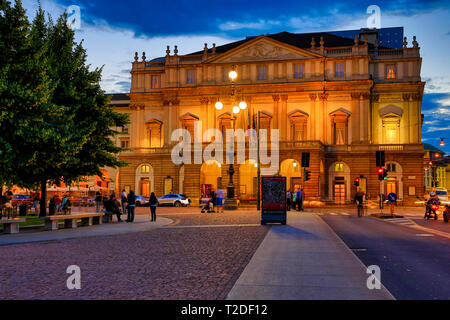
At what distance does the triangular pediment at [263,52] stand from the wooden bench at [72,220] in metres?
40.7

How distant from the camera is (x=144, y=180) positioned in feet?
213

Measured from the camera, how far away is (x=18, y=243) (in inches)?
617

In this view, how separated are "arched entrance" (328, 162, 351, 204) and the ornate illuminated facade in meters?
0.13

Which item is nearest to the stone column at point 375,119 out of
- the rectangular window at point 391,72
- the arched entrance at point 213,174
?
the rectangular window at point 391,72

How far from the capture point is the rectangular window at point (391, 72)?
2372 inches

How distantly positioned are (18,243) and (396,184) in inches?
2026

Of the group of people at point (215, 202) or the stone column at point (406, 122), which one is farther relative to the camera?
the stone column at point (406, 122)

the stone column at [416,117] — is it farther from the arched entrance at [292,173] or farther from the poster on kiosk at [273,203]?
the poster on kiosk at [273,203]

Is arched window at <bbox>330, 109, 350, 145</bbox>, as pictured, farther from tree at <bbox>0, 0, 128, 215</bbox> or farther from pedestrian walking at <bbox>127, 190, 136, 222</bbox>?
pedestrian walking at <bbox>127, 190, 136, 222</bbox>

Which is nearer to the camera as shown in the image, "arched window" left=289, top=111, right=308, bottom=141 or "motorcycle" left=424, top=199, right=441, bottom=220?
"motorcycle" left=424, top=199, right=441, bottom=220

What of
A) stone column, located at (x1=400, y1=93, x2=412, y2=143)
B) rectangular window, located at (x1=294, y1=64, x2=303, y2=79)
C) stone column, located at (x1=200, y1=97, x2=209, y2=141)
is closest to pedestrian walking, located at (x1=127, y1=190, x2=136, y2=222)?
stone column, located at (x1=200, y1=97, x2=209, y2=141)

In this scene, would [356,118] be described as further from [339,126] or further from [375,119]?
[375,119]

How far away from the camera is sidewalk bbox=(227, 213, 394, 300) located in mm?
7312

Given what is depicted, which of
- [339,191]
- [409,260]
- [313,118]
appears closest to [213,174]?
[313,118]
